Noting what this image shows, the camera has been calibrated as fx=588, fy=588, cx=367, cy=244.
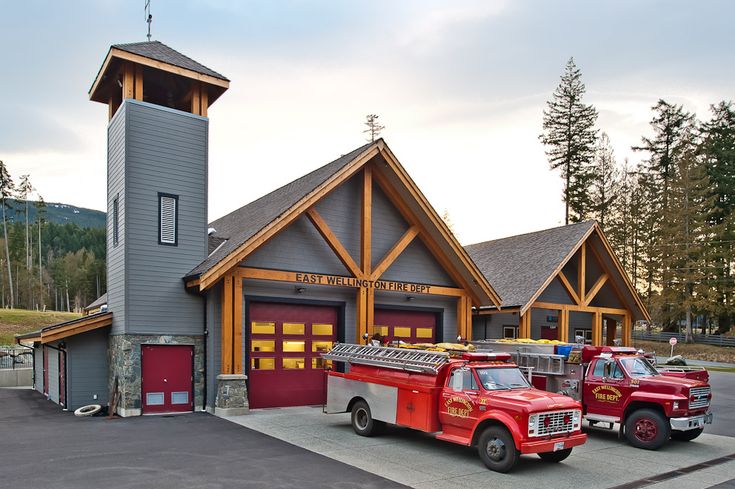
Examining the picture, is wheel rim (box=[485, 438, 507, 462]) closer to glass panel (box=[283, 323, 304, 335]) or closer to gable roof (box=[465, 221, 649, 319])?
glass panel (box=[283, 323, 304, 335])

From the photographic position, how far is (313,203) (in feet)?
58.9

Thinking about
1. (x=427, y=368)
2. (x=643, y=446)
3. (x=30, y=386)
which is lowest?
(x=30, y=386)

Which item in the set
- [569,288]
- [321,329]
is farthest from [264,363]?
[569,288]

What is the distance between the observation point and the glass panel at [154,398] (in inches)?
664

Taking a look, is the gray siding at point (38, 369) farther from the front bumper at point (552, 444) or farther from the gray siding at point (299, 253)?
the front bumper at point (552, 444)

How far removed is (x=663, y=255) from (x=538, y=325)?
3353 cm

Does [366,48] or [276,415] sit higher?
[366,48]

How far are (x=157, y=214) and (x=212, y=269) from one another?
3037 mm

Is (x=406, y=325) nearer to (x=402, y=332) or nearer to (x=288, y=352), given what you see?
(x=402, y=332)

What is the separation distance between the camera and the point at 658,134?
63375mm

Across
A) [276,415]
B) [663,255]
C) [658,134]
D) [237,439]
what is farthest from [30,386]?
[658,134]

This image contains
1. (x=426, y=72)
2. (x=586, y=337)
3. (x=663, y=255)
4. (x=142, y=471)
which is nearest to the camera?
(x=142, y=471)

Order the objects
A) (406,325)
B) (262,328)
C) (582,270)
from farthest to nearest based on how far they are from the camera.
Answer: (582,270) → (406,325) → (262,328)

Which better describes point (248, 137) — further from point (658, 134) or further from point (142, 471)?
point (658, 134)
